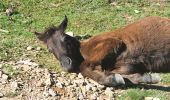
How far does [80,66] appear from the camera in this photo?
8.85 metres

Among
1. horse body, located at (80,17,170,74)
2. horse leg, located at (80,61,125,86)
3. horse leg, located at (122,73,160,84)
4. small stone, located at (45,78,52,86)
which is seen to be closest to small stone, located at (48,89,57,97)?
small stone, located at (45,78,52,86)

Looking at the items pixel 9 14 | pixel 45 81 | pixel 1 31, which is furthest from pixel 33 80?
pixel 9 14

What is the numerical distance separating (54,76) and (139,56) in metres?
1.46

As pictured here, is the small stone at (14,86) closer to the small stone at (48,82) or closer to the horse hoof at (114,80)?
the small stone at (48,82)

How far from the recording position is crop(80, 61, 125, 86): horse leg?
27.0 feet

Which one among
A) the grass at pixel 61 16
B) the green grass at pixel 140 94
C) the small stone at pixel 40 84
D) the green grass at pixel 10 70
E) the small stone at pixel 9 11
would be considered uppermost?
the small stone at pixel 9 11

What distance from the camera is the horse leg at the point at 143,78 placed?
26.5 ft

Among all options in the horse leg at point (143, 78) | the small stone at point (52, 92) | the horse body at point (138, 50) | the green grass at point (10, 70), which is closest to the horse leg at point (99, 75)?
the horse body at point (138, 50)

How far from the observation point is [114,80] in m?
8.25

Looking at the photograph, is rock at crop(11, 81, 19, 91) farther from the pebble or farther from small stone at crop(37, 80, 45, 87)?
the pebble

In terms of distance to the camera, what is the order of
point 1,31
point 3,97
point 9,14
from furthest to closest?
1. point 9,14
2. point 1,31
3. point 3,97

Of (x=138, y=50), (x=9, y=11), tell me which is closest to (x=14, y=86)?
(x=138, y=50)

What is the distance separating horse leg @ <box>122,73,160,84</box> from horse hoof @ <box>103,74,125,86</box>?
0.23m

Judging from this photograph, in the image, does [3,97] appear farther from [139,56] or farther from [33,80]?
[139,56]
